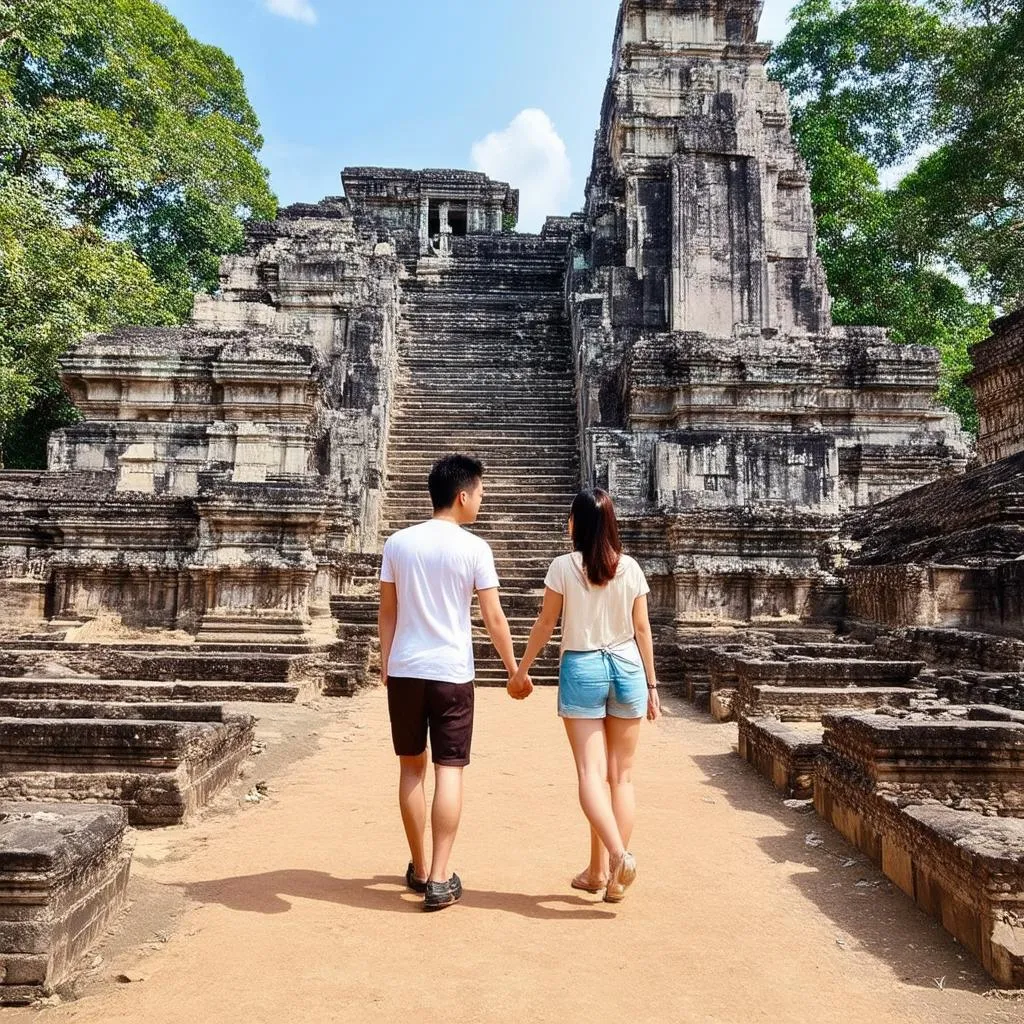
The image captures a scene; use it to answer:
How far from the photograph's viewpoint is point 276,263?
44.9 feet

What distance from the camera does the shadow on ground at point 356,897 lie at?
10.5 feet

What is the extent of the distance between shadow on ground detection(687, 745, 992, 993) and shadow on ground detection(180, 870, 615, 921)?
0.88 m

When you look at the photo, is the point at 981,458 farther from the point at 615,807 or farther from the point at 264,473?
the point at 615,807

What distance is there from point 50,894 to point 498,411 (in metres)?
12.8

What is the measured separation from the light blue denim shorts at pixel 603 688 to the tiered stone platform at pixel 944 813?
1145 millimetres

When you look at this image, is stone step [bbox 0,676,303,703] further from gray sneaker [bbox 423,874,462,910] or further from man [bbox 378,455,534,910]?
gray sneaker [bbox 423,874,462,910]

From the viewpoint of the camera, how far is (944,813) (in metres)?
3.37

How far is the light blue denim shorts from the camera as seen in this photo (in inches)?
134

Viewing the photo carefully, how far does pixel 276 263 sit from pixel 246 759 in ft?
33.0

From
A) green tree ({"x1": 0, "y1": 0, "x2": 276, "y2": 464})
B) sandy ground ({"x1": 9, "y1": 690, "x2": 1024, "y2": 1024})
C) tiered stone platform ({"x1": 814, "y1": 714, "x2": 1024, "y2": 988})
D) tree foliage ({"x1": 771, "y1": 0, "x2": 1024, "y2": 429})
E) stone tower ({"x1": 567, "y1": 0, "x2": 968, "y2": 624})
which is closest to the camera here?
sandy ground ({"x1": 9, "y1": 690, "x2": 1024, "y2": 1024})

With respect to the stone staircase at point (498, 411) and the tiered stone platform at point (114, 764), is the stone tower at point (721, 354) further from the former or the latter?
the tiered stone platform at point (114, 764)

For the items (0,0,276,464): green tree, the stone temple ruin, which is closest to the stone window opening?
(0,0,276,464): green tree

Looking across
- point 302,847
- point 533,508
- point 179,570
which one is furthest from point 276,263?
point 302,847

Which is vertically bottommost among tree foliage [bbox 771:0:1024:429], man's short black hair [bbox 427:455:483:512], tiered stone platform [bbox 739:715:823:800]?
tiered stone platform [bbox 739:715:823:800]
